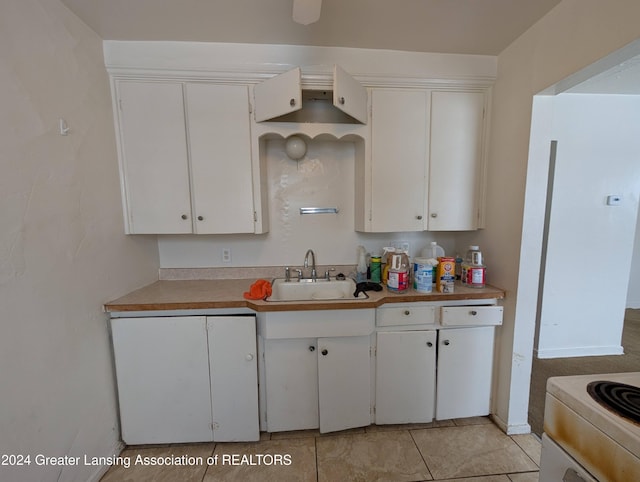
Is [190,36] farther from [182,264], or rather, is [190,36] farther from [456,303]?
[456,303]

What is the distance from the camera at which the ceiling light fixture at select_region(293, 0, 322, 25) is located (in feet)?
3.18

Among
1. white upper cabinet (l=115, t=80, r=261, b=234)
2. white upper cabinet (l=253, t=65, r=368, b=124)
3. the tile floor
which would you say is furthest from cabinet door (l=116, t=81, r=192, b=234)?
the tile floor

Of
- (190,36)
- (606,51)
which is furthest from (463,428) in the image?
(190,36)

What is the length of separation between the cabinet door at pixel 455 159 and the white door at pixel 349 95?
1.59 feet

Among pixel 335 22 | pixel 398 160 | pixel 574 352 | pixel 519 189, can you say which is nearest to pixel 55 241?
pixel 335 22

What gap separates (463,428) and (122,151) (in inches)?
108

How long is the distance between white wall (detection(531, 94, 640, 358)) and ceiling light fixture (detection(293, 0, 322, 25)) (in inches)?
89.7

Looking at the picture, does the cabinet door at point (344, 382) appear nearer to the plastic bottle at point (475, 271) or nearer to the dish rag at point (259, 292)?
the dish rag at point (259, 292)

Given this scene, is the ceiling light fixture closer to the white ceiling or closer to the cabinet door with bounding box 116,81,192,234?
the white ceiling

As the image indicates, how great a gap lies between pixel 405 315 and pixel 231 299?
104 cm

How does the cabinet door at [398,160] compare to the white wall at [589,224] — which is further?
the white wall at [589,224]

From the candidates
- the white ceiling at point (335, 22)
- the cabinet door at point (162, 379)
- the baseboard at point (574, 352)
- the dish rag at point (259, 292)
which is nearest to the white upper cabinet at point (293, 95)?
the white ceiling at point (335, 22)

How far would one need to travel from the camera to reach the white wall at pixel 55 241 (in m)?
0.95

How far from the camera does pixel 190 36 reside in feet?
4.75
